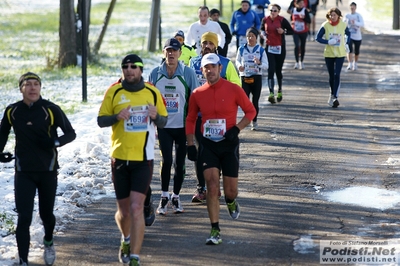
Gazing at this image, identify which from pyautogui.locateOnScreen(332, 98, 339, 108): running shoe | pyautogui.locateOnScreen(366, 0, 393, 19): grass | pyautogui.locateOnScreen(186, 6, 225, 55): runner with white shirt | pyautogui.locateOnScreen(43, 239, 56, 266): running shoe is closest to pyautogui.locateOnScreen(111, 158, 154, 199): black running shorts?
pyautogui.locateOnScreen(43, 239, 56, 266): running shoe

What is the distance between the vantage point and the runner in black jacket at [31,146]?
8242 millimetres

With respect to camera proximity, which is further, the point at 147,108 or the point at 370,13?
the point at 370,13

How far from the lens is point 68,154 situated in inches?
554

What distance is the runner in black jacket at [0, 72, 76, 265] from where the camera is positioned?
8242 mm

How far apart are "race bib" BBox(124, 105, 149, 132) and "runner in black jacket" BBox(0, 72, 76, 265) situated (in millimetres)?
566

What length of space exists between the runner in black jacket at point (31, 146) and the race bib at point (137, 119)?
1.86 ft

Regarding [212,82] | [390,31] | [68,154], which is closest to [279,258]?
[212,82]

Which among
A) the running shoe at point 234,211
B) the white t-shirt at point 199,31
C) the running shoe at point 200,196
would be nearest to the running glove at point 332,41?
the white t-shirt at point 199,31

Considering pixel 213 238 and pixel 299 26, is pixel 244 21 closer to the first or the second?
pixel 299 26

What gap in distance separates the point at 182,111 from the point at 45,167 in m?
2.44

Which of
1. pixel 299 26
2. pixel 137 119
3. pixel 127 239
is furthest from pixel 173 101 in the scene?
pixel 299 26

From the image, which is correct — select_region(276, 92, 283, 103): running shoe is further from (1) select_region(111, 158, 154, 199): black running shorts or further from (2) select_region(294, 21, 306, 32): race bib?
(1) select_region(111, 158, 154, 199): black running shorts

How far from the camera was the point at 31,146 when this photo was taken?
8.29 m

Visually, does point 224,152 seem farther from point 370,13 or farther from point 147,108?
point 370,13
